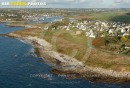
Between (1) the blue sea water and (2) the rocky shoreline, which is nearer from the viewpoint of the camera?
(1) the blue sea water

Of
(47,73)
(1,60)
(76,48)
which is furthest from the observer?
(76,48)

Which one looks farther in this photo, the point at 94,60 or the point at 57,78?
the point at 94,60

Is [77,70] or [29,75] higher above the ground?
[29,75]

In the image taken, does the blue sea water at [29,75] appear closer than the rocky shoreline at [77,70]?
Yes

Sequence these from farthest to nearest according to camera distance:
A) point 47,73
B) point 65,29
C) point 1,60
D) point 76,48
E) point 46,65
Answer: point 65,29, point 76,48, point 1,60, point 46,65, point 47,73

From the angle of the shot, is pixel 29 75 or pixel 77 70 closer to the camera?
pixel 29 75

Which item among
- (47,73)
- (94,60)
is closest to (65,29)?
(94,60)

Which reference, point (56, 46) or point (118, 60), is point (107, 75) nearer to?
point (118, 60)
